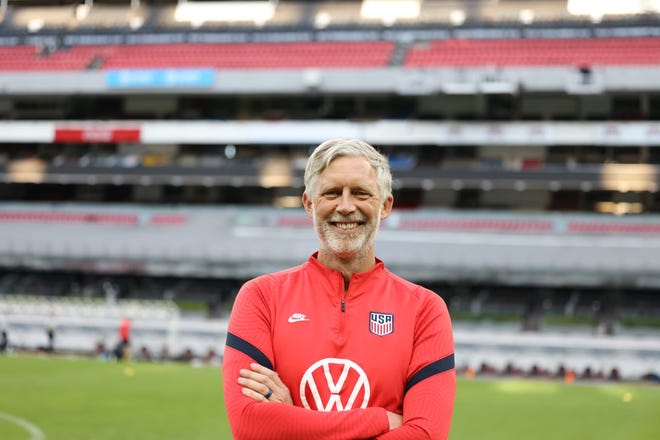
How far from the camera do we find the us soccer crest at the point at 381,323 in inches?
144

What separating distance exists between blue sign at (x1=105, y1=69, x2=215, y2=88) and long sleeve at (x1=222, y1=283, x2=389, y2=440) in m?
39.0

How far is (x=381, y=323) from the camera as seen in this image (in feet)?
12.1

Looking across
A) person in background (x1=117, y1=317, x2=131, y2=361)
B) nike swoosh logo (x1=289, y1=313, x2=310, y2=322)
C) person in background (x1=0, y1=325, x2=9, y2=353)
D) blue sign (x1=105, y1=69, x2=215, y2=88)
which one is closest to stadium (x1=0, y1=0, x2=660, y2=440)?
blue sign (x1=105, y1=69, x2=215, y2=88)

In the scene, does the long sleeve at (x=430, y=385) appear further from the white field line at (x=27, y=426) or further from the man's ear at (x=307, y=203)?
the white field line at (x=27, y=426)

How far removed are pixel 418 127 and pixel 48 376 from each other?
2295cm

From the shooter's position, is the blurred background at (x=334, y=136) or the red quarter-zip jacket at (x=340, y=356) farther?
the blurred background at (x=334, y=136)

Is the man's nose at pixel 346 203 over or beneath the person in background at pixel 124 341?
over

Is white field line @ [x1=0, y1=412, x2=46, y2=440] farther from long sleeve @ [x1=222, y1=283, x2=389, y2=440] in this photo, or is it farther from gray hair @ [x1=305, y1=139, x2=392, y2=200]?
gray hair @ [x1=305, y1=139, x2=392, y2=200]

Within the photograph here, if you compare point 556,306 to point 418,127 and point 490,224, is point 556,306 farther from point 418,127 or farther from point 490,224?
point 418,127

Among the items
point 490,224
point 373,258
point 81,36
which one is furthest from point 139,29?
point 373,258

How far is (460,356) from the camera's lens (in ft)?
99.0

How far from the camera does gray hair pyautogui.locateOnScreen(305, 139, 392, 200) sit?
11.9 feet

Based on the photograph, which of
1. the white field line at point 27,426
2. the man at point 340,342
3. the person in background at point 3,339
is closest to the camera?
the man at point 340,342

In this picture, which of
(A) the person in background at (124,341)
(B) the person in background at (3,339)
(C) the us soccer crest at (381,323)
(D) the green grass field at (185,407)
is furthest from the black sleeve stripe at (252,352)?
(B) the person in background at (3,339)
